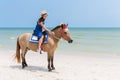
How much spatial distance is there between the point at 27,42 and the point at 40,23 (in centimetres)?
96

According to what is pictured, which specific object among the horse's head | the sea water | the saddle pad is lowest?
the sea water

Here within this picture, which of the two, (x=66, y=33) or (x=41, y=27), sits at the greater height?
(x=41, y=27)

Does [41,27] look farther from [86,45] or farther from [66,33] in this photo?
[86,45]

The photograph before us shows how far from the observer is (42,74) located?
8.39 meters

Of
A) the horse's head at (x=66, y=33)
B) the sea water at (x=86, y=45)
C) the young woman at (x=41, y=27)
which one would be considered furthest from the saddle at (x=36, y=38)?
the sea water at (x=86, y=45)

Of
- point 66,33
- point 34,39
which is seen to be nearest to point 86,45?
point 34,39

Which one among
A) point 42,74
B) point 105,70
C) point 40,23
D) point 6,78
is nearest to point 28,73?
point 42,74

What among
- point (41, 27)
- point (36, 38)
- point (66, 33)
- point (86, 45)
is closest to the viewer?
point (66, 33)

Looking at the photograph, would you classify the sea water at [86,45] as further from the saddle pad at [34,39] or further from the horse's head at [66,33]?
the horse's head at [66,33]

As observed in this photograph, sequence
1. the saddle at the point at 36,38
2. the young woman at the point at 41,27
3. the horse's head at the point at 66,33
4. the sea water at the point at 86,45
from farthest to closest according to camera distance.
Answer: the sea water at the point at 86,45 → the saddle at the point at 36,38 → the young woman at the point at 41,27 → the horse's head at the point at 66,33

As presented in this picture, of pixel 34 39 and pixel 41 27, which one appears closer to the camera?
pixel 41 27

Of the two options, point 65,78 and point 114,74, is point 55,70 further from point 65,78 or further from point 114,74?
point 114,74

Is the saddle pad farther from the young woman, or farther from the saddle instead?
the young woman

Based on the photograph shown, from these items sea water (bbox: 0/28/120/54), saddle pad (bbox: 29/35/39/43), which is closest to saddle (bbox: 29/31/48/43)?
saddle pad (bbox: 29/35/39/43)
